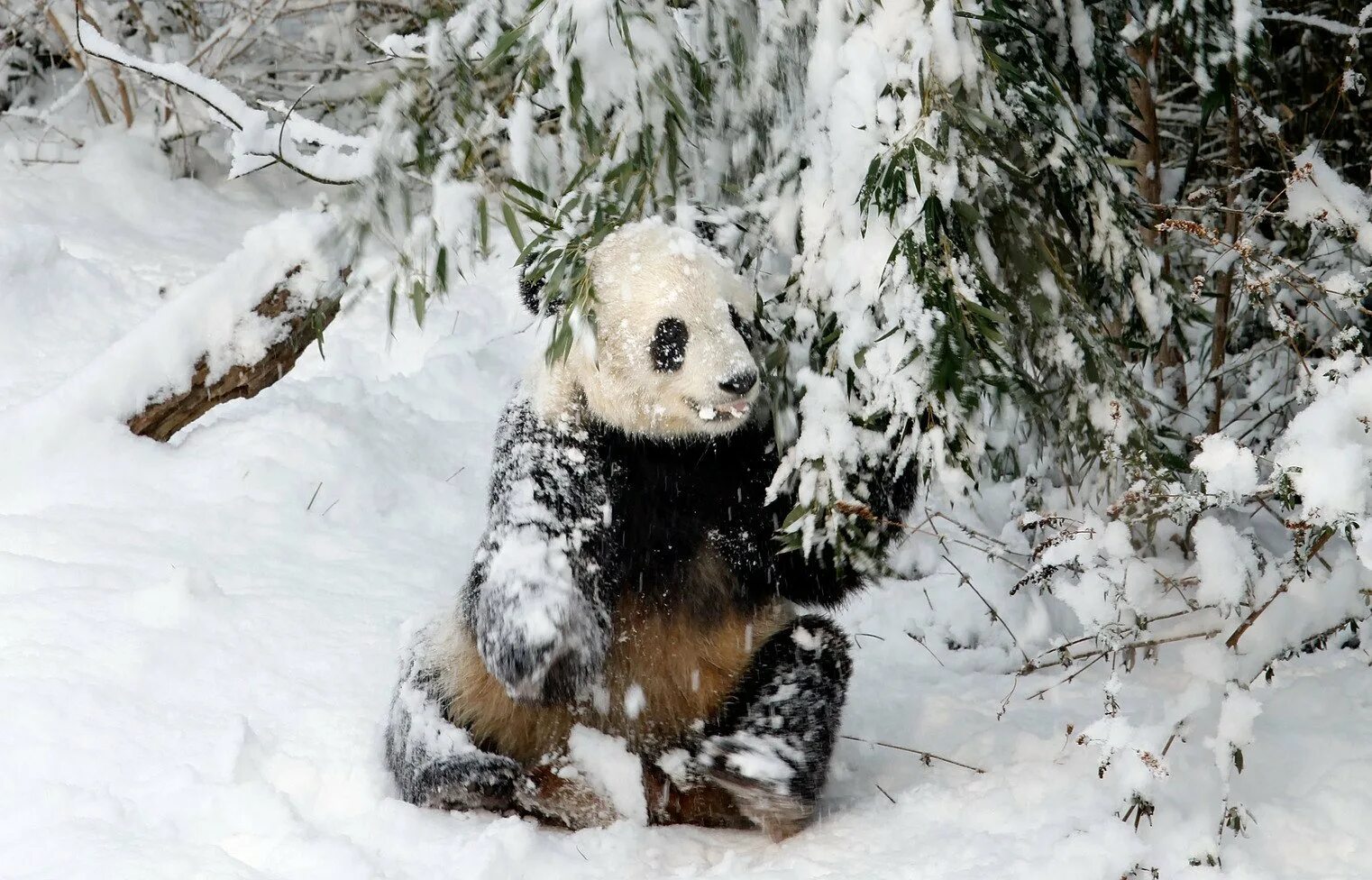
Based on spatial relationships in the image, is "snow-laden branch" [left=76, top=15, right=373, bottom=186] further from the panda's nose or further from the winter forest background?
the panda's nose

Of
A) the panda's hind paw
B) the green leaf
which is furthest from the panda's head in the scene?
the panda's hind paw

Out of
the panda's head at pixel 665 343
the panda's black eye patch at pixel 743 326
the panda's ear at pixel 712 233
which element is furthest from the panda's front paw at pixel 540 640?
the panda's ear at pixel 712 233

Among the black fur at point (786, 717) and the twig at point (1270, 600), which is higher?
the twig at point (1270, 600)

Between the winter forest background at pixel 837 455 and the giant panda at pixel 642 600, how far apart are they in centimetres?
10

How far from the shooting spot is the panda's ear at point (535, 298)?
2.64 meters

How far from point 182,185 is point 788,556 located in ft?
15.9

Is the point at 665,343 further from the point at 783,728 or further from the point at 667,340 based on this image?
the point at 783,728

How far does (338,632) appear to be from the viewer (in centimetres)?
329

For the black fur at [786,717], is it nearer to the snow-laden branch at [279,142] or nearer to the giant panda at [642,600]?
the giant panda at [642,600]

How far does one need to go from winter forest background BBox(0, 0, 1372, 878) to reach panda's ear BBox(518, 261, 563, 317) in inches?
2.5

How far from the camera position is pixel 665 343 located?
252 centimetres

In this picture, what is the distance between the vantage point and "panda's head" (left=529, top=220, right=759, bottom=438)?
2459 mm

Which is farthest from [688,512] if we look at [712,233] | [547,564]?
[712,233]

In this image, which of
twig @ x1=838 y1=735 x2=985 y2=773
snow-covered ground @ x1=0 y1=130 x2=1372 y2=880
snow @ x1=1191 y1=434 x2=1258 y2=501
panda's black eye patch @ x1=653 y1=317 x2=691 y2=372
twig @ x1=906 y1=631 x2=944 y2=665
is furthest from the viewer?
twig @ x1=906 y1=631 x2=944 y2=665
